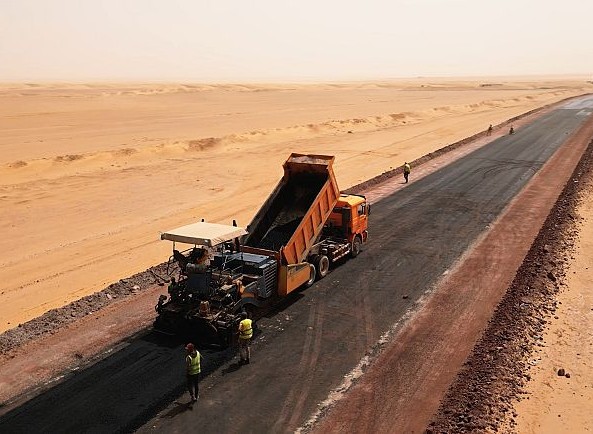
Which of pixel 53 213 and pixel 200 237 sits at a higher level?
pixel 200 237

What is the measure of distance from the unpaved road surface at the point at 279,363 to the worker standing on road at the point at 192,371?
11.3 inches

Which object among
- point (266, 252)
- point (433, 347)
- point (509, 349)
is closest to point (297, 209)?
point (266, 252)

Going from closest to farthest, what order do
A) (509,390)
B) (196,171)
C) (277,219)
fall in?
(509,390) < (277,219) < (196,171)

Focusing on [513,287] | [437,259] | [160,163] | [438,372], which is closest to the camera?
[438,372]

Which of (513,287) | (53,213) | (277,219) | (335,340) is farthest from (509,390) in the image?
(53,213)

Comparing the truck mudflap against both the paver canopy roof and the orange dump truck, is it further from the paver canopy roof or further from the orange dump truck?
the paver canopy roof

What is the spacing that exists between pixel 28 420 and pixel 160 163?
3474cm

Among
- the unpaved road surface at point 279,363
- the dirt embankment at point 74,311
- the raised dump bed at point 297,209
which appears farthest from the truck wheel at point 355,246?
the dirt embankment at point 74,311

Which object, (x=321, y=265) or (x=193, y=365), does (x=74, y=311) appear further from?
(x=321, y=265)

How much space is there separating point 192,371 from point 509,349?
26.6 feet

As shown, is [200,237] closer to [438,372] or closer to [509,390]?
[438,372]

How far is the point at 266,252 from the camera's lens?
53.1 feet

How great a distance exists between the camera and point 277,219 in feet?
61.7

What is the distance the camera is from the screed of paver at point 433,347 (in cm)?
1109
